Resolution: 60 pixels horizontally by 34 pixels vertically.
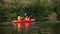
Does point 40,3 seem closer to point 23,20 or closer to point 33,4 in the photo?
point 33,4

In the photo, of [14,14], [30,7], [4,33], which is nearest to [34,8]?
[30,7]

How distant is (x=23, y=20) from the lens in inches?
1396

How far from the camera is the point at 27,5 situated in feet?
131

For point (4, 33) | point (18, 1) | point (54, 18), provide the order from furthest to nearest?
point (18, 1), point (54, 18), point (4, 33)

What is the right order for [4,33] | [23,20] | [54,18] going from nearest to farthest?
[4,33] < [23,20] < [54,18]

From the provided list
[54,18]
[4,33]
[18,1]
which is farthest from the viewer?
Answer: [18,1]

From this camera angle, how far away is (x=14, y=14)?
127ft

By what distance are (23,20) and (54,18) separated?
5.14 meters

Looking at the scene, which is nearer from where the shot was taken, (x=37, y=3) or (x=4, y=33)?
(x=4, y=33)

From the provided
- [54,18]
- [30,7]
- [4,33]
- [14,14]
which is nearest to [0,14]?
[14,14]

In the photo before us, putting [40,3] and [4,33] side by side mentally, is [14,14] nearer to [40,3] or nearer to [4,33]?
[40,3]

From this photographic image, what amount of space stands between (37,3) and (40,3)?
0.45 m

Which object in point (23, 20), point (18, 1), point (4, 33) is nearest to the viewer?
point (4, 33)

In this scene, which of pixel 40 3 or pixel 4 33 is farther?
pixel 40 3
